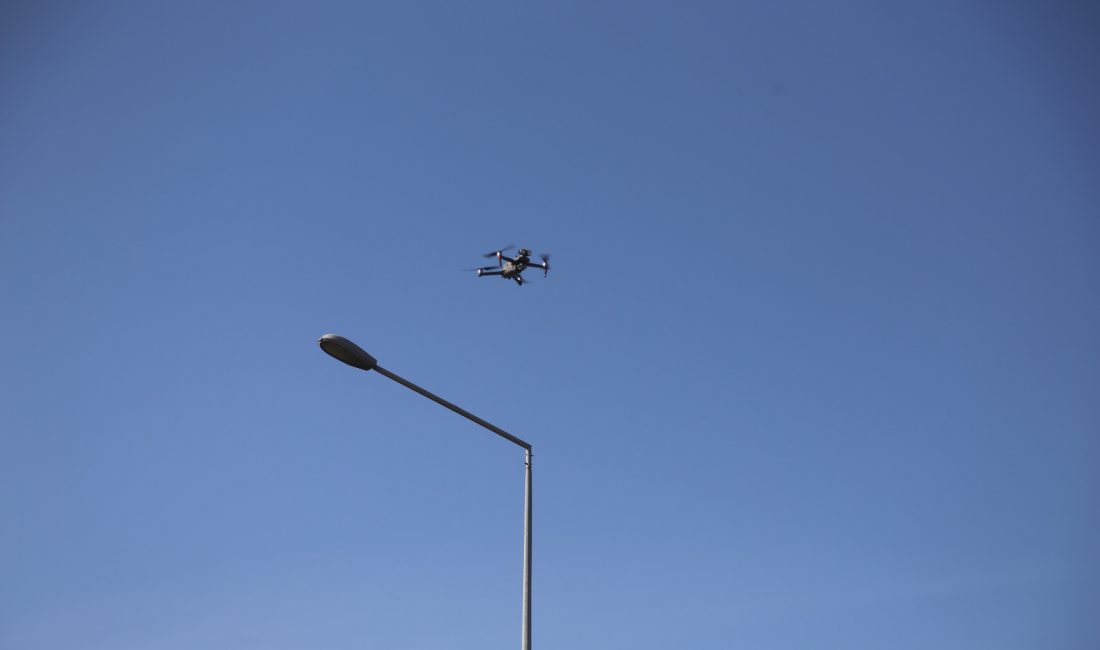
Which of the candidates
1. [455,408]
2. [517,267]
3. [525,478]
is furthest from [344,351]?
[517,267]

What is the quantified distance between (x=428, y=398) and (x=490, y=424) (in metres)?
1.44

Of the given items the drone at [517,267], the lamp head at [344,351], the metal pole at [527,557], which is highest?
the drone at [517,267]

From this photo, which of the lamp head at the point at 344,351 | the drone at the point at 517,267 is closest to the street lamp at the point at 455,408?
the lamp head at the point at 344,351

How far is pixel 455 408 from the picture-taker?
17359mm

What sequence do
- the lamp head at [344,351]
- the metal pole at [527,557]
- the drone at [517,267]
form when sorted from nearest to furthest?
the lamp head at [344,351] → the metal pole at [527,557] → the drone at [517,267]

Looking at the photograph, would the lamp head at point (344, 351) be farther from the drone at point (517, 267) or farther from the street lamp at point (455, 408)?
the drone at point (517, 267)

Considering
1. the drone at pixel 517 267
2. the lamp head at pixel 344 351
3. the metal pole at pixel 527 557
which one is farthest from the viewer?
the drone at pixel 517 267

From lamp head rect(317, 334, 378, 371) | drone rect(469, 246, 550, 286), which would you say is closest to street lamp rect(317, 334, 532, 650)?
lamp head rect(317, 334, 378, 371)

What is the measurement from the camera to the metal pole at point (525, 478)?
54.1 feet

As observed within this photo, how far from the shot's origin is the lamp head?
15805mm

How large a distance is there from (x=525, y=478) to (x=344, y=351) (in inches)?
181

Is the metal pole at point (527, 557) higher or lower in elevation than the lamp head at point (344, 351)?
lower

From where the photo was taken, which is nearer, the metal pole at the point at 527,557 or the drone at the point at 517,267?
the metal pole at the point at 527,557

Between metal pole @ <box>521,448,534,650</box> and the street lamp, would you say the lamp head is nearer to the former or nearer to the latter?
the street lamp
